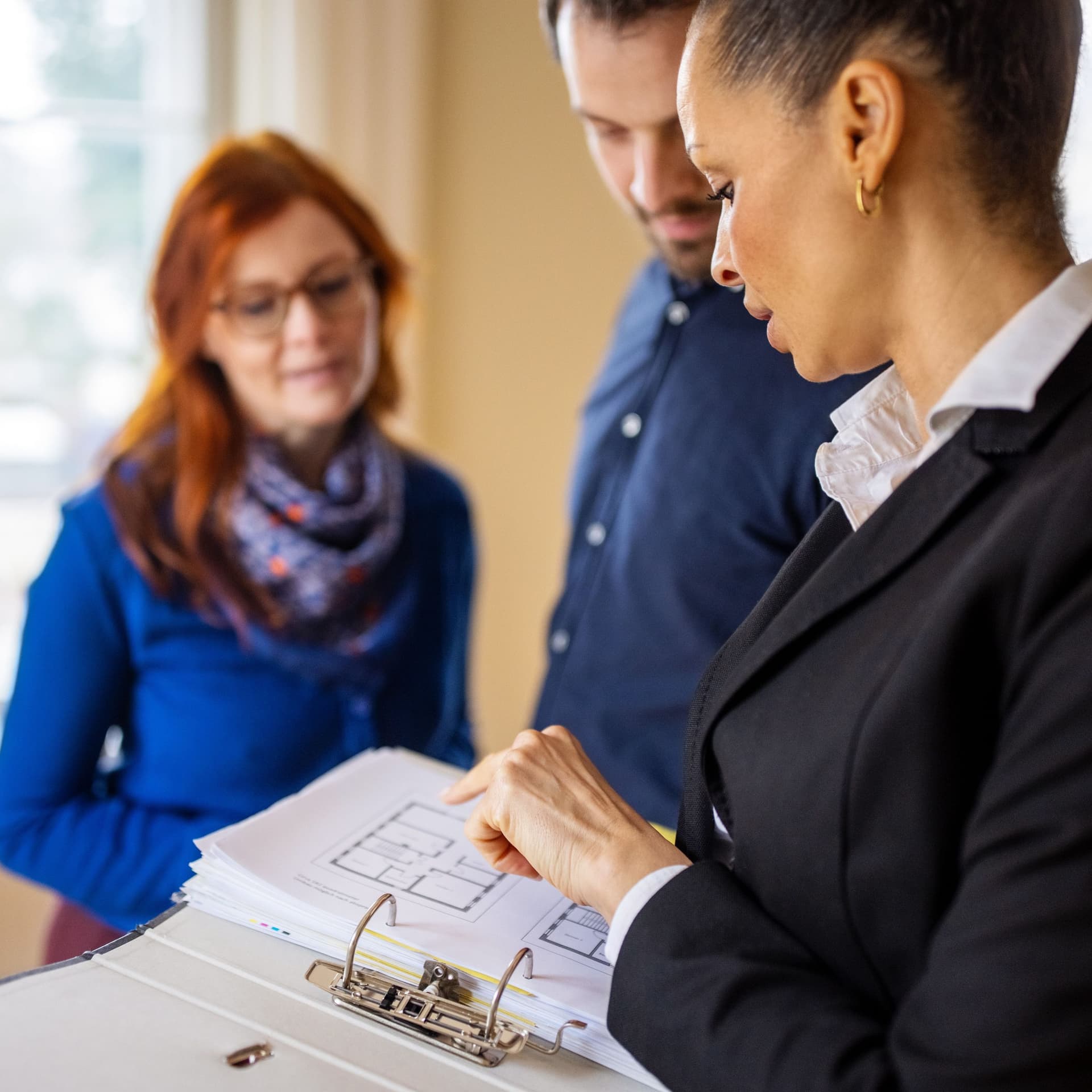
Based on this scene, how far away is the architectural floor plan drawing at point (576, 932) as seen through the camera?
2.80 feet

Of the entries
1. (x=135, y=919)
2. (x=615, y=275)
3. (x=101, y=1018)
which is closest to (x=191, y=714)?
(x=135, y=919)

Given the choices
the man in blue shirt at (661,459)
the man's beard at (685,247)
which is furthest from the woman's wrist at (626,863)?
the man's beard at (685,247)

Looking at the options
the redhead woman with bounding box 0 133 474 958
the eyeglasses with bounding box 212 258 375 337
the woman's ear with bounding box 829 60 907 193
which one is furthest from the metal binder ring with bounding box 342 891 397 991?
the eyeglasses with bounding box 212 258 375 337

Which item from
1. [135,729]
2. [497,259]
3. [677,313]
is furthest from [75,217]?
[677,313]

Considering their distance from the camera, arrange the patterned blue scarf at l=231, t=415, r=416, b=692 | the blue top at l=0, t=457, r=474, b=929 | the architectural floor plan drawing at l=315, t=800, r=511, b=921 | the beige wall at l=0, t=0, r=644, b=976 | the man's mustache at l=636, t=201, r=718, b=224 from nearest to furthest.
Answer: the architectural floor plan drawing at l=315, t=800, r=511, b=921 < the man's mustache at l=636, t=201, r=718, b=224 < the blue top at l=0, t=457, r=474, b=929 < the patterned blue scarf at l=231, t=415, r=416, b=692 < the beige wall at l=0, t=0, r=644, b=976

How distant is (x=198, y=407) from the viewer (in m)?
1.73

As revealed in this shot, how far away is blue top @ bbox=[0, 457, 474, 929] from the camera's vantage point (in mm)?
1467

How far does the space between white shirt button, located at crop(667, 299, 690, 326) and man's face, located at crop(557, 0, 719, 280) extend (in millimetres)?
153

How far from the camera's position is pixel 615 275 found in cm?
277

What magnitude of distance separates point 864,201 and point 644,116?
647 millimetres

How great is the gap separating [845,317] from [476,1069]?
1.82 ft

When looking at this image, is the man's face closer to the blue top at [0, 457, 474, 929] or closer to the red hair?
the red hair

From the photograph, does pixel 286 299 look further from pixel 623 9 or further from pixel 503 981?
pixel 503 981

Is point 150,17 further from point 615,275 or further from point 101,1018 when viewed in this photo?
point 101,1018
